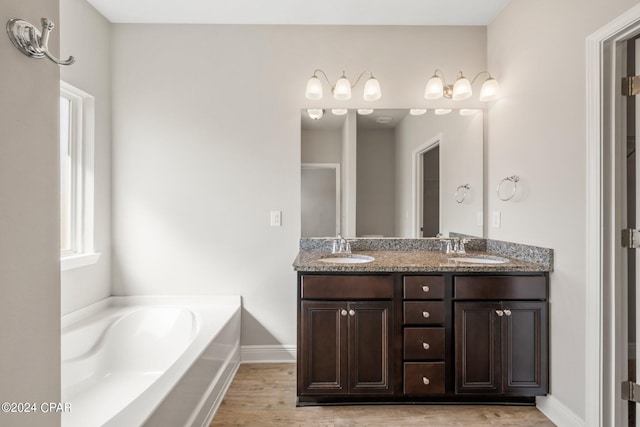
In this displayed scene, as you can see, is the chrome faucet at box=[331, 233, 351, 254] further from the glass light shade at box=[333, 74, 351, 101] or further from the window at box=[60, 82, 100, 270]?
the window at box=[60, 82, 100, 270]

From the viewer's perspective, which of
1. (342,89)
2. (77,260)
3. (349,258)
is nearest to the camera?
(77,260)

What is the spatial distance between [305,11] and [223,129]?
3.41 feet

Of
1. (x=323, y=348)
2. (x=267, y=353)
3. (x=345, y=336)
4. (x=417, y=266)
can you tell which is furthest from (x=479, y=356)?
(x=267, y=353)

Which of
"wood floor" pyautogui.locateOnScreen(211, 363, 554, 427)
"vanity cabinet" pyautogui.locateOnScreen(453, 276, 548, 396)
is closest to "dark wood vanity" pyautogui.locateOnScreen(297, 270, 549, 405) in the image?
"vanity cabinet" pyautogui.locateOnScreen(453, 276, 548, 396)

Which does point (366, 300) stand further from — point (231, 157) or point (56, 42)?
point (56, 42)

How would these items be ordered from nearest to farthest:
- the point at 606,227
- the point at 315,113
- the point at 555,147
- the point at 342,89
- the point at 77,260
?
the point at 606,227
the point at 555,147
the point at 77,260
the point at 342,89
the point at 315,113

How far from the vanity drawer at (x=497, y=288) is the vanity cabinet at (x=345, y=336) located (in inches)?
16.6

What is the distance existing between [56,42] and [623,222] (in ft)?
7.51

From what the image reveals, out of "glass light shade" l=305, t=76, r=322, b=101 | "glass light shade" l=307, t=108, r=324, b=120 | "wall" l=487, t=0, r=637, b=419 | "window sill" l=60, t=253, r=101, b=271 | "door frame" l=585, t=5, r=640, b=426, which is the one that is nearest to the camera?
"door frame" l=585, t=5, r=640, b=426

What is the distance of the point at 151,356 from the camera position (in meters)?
2.35

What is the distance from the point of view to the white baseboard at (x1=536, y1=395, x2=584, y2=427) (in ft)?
6.04

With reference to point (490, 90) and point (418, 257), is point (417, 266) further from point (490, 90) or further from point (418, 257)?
point (490, 90)

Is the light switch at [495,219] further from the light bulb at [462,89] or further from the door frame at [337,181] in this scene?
the door frame at [337,181]

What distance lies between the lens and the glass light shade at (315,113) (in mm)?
2656
